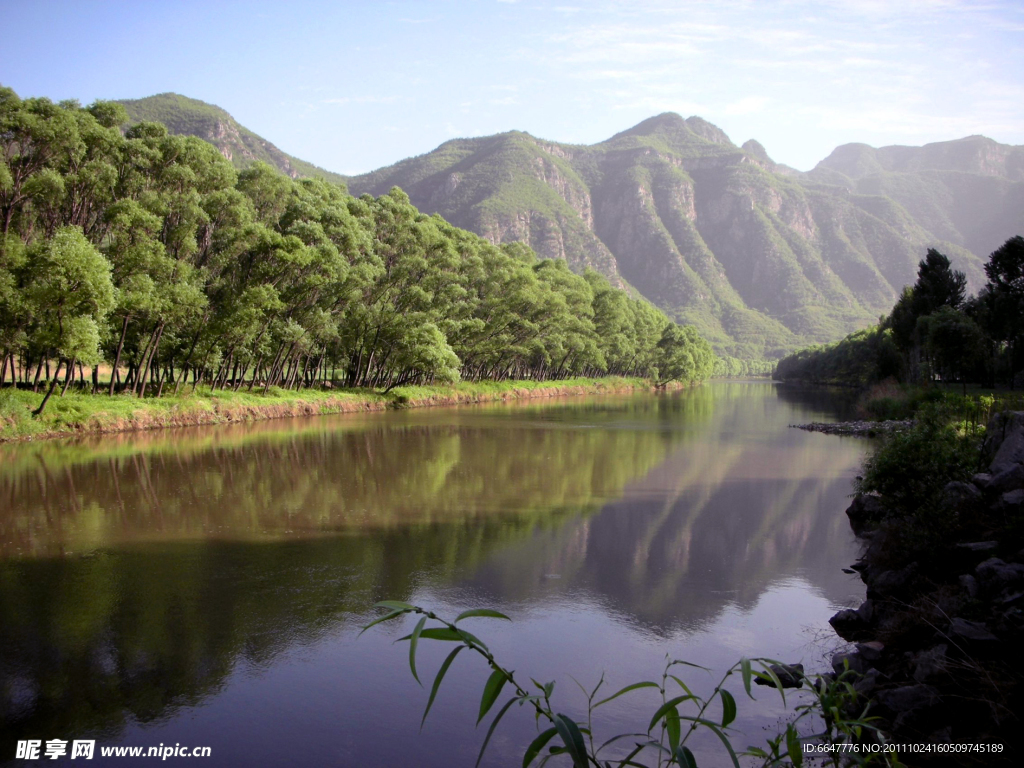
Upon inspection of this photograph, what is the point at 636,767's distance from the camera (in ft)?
11.9

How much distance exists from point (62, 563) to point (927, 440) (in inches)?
691

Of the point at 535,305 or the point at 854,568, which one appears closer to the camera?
the point at 854,568

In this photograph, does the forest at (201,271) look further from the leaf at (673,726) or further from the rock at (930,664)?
the leaf at (673,726)

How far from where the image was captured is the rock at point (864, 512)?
637 inches

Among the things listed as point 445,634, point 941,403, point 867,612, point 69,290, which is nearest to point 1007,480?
point 867,612

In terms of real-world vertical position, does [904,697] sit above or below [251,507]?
above

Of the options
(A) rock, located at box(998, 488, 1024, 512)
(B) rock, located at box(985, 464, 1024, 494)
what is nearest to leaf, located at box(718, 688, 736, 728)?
(A) rock, located at box(998, 488, 1024, 512)

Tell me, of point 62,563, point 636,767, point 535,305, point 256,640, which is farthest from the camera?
point 535,305

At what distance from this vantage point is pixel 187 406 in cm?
3428

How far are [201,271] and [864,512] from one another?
1267 inches

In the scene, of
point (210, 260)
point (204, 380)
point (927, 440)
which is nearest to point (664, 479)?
point (927, 440)

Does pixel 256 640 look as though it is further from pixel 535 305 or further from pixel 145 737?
pixel 535 305

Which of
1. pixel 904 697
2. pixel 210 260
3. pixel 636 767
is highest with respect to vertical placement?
pixel 210 260

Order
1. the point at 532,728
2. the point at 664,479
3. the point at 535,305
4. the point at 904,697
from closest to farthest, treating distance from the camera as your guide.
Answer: the point at 904,697, the point at 532,728, the point at 664,479, the point at 535,305
